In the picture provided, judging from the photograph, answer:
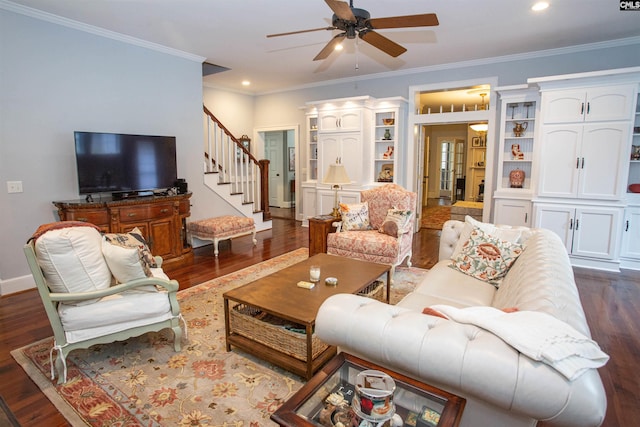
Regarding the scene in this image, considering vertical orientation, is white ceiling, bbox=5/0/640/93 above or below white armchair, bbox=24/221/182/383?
above

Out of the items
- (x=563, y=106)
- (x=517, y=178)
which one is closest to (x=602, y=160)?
(x=563, y=106)

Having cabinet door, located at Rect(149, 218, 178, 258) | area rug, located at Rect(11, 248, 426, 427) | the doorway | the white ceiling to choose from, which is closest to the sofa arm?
area rug, located at Rect(11, 248, 426, 427)

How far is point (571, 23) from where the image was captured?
413 cm

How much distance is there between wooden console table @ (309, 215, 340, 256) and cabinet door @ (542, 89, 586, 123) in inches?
123

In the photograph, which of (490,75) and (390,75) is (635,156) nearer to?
(490,75)

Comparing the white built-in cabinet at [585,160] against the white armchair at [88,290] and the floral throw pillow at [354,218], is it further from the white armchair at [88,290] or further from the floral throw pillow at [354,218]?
the white armchair at [88,290]

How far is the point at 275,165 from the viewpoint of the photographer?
32.7ft

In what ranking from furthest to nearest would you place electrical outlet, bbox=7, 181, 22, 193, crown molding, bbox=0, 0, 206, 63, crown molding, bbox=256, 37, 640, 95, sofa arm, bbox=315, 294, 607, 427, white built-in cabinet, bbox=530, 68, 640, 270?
crown molding, bbox=256, 37, 640, 95 → white built-in cabinet, bbox=530, 68, 640, 270 → electrical outlet, bbox=7, 181, 22, 193 → crown molding, bbox=0, 0, 206, 63 → sofa arm, bbox=315, 294, 607, 427

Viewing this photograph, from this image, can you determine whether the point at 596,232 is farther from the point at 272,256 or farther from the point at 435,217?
the point at 272,256

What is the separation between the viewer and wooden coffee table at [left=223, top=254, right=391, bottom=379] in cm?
230

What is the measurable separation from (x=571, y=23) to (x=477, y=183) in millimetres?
6972

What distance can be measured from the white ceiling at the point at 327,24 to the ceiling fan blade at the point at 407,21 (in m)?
1.01

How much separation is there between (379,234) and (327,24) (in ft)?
8.42

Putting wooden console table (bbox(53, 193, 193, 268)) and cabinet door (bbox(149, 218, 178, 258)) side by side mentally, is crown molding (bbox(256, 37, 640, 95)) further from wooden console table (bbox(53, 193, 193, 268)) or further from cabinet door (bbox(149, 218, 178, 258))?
cabinet door (bbox(149, 218, 178, 258))
